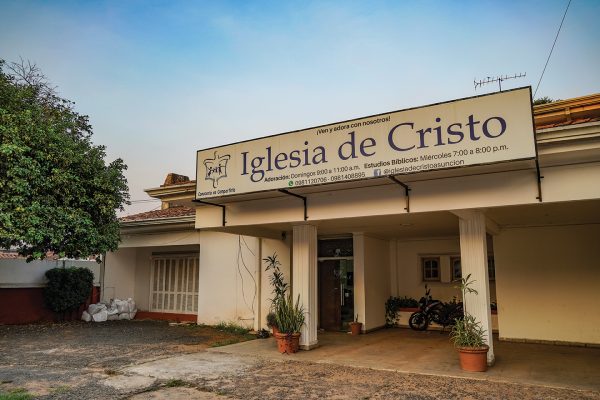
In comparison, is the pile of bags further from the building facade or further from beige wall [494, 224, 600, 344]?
beige wall [494, 224, 600, 344]

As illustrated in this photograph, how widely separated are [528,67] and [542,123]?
5.04 m

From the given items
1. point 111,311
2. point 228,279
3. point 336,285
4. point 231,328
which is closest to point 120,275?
point 111,311

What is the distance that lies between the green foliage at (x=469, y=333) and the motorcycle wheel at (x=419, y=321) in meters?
4.86

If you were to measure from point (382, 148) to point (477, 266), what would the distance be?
2.59 m

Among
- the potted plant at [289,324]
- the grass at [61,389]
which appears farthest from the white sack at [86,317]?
the grass at [61,389]

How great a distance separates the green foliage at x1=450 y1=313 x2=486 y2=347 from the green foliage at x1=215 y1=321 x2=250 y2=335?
244 inches

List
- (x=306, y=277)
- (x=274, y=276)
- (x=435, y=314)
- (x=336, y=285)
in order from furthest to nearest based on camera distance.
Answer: (x=336, y=285)
(x=435, y=314)
(x=274, y=276)
(x=306, y=277)

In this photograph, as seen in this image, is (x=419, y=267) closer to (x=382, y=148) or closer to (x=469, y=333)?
(x=469, y=333)

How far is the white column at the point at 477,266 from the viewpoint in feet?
22.8

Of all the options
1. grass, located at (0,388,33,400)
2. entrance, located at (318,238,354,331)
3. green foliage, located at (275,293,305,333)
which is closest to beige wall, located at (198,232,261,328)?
entrance, located at (318,238,354,331)

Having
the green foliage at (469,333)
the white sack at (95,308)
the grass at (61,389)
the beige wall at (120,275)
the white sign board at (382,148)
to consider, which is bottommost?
the grass at (61,389)

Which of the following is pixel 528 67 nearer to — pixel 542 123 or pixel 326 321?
pixel 542 123

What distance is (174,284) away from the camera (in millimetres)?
14602

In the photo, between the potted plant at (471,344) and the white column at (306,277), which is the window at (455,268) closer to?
the white column at (306,277)
